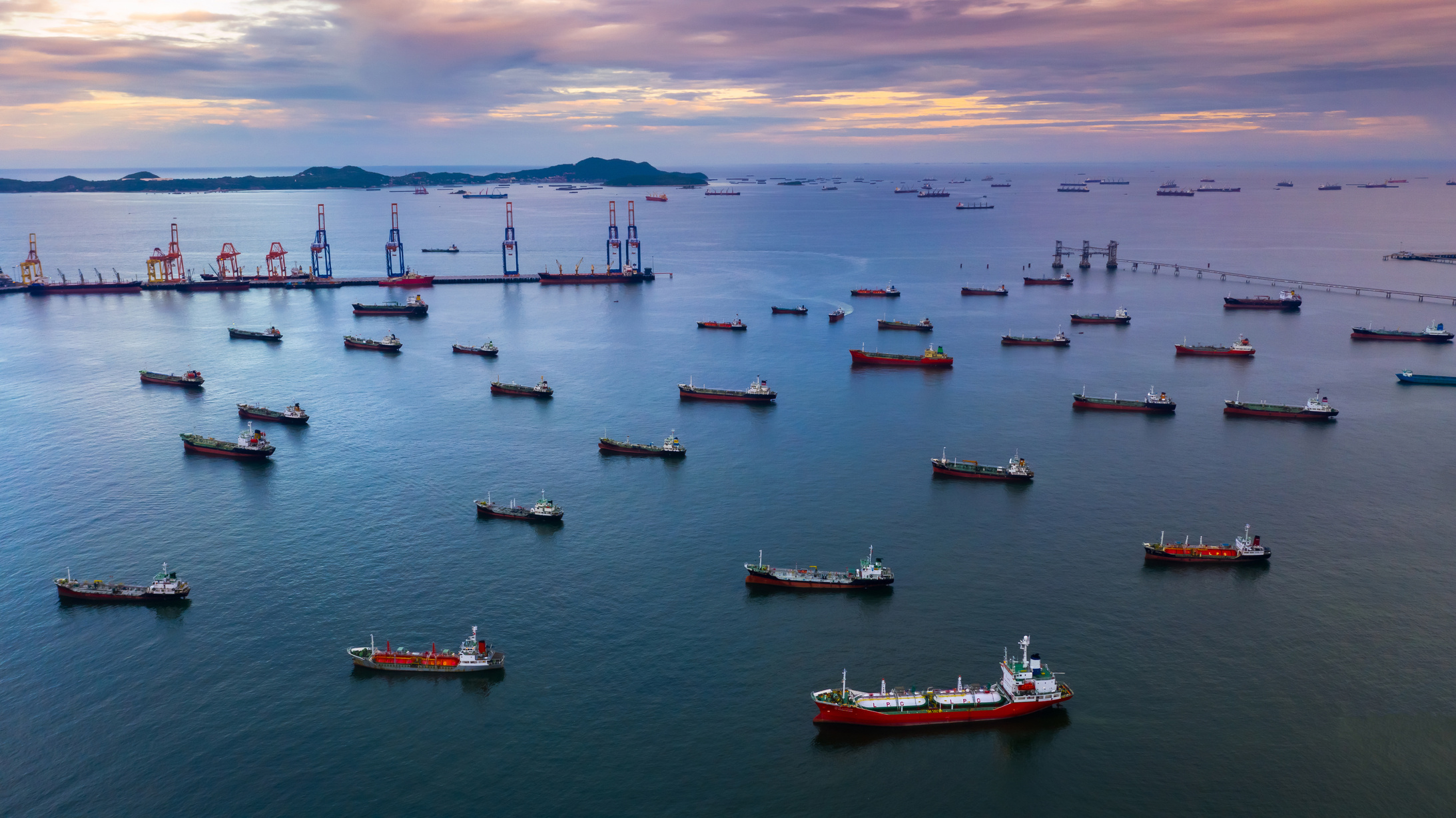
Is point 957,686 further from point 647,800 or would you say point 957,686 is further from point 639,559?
point 639,559

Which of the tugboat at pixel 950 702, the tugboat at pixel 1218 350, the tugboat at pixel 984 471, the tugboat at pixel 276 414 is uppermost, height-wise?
the tugboat at pixel 1218 350

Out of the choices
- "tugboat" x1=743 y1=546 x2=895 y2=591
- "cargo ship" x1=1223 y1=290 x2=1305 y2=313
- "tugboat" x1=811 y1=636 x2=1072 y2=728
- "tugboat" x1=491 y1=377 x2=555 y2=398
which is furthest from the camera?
"cargo ship" x1=1223 y1=290 x2=1305 y2=313

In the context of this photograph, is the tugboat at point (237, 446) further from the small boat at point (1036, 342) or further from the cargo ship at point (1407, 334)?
the cargo ship at point (1407, 334)

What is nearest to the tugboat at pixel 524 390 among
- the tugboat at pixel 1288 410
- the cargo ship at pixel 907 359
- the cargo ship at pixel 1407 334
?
the cargo ship at pixel 907 359

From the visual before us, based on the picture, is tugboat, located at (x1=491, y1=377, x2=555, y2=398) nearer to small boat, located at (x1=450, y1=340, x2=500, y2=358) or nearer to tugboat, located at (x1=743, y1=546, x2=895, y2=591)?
small boat, located at (x1=450, y1=340, x2=500, y2=358)

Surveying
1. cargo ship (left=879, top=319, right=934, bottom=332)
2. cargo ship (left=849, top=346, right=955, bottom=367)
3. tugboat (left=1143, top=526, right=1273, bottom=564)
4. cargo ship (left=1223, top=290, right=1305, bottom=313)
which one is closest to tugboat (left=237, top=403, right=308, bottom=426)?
cargo ship (left=849, top=346, right=955, bottom=367)

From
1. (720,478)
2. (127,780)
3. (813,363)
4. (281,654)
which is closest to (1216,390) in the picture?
(813,363)

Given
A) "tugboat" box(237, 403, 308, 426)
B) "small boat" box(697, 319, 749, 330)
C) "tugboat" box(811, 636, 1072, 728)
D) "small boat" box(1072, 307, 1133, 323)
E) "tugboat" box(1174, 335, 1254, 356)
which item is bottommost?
"tugboat" box(811, 636, 1072, 728)
